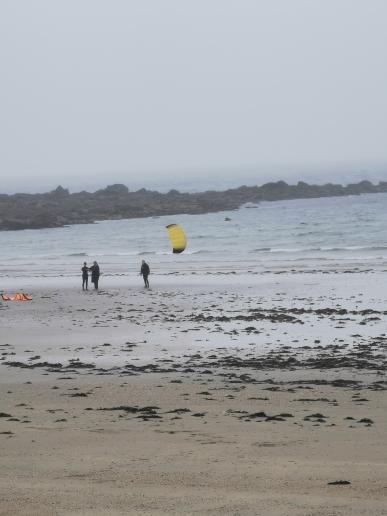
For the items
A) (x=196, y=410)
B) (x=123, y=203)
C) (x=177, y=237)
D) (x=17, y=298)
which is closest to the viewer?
(x=196, y=410)

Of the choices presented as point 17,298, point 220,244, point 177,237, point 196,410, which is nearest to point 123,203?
point 220,244

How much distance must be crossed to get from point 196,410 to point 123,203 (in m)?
81.7

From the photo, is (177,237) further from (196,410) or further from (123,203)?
(123,203)

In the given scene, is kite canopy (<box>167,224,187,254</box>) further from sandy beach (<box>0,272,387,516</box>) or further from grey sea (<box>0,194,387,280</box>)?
sandy beach (<box>0,272,387,516</box>)

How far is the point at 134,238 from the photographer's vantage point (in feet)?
197

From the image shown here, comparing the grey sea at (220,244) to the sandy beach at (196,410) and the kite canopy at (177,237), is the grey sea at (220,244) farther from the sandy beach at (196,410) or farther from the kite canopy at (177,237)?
the sandy beach at (196,410)

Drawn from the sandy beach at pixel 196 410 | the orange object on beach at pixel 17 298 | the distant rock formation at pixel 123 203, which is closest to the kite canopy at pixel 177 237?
the orange object on beach at pixel 17 298

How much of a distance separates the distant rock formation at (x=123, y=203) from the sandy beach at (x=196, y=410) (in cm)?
5132

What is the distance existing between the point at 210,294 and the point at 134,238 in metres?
33.0

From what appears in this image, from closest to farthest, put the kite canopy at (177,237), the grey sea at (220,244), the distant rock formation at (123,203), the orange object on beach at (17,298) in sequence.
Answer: the orange object on beach at (17,298), the kite canopy at (177,237), the grey sea at (220,244), the distant rock formation at (123,203)

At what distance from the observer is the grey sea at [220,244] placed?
132 feet

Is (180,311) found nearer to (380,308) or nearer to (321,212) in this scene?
(380,308)

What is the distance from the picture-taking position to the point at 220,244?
53.8 m

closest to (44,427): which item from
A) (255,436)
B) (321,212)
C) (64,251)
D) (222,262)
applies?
(255,436)
